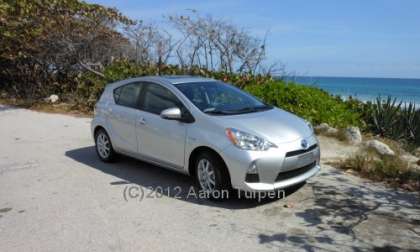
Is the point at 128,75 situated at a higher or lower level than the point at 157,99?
higher

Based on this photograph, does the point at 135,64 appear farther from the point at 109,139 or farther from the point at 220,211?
the point at 220,211

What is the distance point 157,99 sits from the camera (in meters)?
6.13

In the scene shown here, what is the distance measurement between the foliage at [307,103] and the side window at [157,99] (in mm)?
4364

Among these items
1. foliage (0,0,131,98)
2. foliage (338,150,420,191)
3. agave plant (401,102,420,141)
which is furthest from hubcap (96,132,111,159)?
foliage (0,0,131,98)

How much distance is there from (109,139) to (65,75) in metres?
10.0

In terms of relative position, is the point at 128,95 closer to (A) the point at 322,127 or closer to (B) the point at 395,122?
(A) the point at 322,127

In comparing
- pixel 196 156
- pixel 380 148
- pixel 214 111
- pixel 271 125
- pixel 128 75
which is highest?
pixel 128 75

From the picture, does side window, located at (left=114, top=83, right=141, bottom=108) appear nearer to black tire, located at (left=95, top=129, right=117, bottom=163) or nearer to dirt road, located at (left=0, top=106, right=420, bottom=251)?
black tire, located at (left=95, top=129, right=117, bottom=163)

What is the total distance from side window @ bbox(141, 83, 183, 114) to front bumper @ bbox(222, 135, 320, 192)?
4.18 ft

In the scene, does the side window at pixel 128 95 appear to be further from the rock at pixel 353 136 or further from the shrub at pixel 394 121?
the shrub at pixel 394 121

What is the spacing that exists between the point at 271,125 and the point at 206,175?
1029 mm

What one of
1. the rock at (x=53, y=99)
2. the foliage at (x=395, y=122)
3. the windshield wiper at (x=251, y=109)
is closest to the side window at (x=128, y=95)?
the windshield wiper at (x=251, y=109)

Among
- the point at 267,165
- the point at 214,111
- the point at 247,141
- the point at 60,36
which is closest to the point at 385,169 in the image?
the point at 267,165

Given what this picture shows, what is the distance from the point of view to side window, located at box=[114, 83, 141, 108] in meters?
6.53
